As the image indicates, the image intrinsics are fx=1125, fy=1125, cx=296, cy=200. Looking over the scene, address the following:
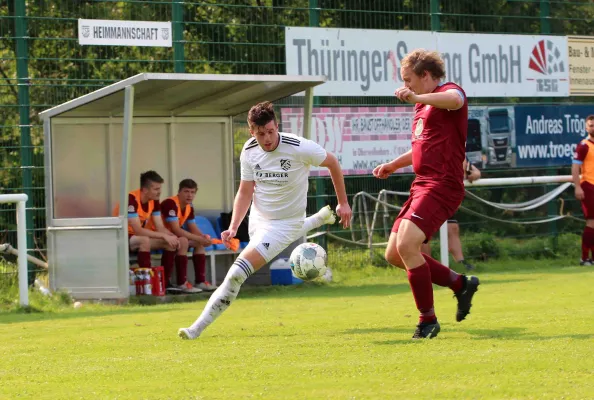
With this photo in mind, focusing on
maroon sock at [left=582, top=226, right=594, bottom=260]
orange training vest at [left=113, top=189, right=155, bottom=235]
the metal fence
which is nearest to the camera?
orange training vest at [left=113, top=189, right=155, bottom=235]

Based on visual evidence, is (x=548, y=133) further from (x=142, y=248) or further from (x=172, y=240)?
(x=142, y=248)

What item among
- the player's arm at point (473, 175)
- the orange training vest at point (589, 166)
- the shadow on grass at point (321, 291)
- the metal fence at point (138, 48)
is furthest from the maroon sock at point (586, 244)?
the shadow on grass at point (321, 291)

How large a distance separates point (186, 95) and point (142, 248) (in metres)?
2.27

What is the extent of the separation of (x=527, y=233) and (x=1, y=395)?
14268 millimetres

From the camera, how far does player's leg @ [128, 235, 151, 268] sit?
13938 millimetres

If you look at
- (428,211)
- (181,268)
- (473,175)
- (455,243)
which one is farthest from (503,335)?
(455,243)

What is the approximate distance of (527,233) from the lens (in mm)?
19156

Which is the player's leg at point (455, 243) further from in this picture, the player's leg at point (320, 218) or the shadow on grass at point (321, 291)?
the player's leg at point (320, 218)

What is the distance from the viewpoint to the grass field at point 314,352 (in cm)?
576

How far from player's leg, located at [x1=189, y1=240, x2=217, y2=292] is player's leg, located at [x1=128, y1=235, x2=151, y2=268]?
831 mm

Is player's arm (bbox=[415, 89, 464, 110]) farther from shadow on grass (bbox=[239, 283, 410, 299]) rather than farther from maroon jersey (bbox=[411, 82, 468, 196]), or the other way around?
shadow on grass (bbox=[239, 283, 410, 299])

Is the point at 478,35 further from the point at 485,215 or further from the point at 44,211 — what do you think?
the point at 44,211

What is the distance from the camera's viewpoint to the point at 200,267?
14.7 m

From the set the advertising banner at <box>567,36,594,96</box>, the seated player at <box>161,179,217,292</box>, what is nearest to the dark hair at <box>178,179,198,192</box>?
the seated player at <box>161,179,217,292</box>
